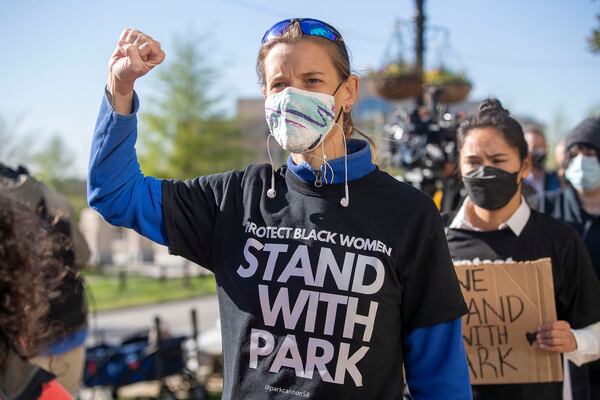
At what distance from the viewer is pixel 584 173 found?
365 centimetres

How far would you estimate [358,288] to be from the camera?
1762mm

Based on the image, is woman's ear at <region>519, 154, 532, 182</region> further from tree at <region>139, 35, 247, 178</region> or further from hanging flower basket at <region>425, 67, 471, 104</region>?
tree at <region>139, 35, 247, 178</region>

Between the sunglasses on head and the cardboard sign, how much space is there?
3.71 ft

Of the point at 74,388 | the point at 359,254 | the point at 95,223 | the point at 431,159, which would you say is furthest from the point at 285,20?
the point at 95,223

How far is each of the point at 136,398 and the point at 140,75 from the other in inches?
232

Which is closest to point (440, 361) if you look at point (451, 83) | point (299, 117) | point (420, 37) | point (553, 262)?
point (299, 117)

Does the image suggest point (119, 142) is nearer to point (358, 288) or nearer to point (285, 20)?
point (285, 20)

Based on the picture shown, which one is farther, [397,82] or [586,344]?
[397,82]

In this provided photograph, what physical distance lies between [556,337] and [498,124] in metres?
0.95

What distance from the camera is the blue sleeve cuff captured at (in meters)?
1.82

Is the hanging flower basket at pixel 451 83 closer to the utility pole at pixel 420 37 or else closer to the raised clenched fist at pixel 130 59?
the utility pole at pixel 420 37

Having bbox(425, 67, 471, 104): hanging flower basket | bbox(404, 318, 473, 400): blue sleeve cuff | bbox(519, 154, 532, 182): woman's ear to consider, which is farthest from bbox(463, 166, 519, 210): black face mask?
bbox(425, 67, 471, 104): hanging flower basket

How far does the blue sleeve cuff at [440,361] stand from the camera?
5.97 feet

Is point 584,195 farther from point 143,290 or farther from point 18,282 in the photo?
point 143,290
